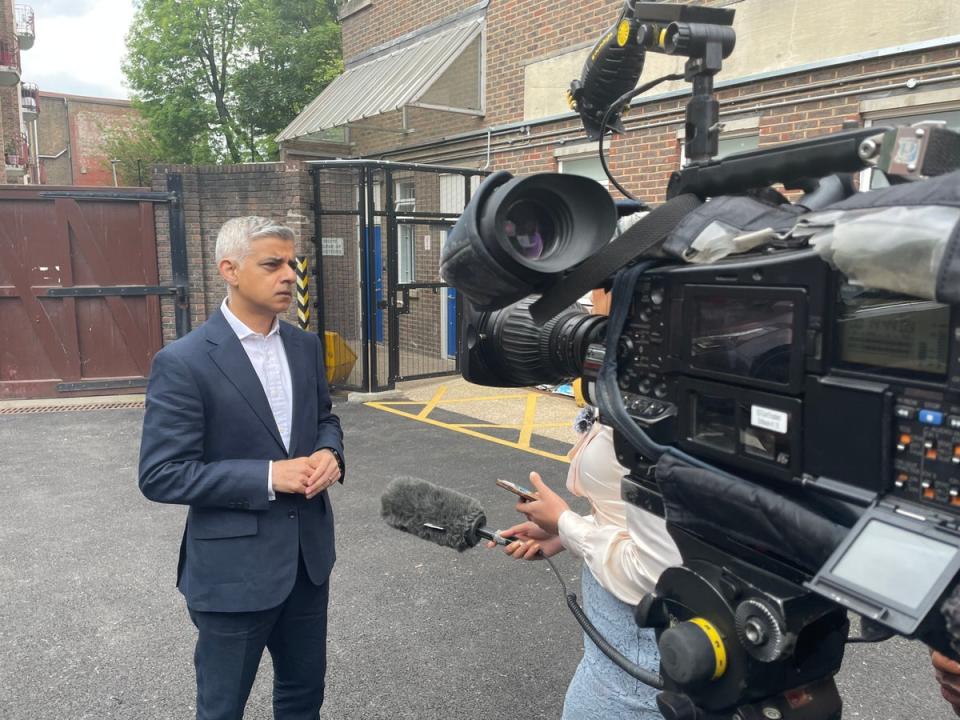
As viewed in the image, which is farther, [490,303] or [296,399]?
[296,399]

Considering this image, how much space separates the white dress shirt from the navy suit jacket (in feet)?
0.13

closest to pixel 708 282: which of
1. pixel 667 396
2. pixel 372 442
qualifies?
pixel 667 396

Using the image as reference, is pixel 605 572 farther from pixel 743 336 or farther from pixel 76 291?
pixel 76 291

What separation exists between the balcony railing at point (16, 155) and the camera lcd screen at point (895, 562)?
2727cm

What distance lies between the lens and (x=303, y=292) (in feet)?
29.6

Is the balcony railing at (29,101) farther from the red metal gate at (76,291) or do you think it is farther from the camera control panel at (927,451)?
the camera control panel at (927,451)

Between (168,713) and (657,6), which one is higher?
(657,6)

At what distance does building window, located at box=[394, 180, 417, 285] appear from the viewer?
11445 mm

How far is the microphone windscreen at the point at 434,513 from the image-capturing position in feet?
7.00

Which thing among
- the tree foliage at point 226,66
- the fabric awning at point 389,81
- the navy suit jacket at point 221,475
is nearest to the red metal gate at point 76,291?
the fabric awning at point 389,81

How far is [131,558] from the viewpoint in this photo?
4504mm

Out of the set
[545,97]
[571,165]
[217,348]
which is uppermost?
[545,97]

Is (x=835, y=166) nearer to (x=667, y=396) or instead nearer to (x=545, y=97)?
(x=667, y=396)

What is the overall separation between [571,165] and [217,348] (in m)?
7.56
